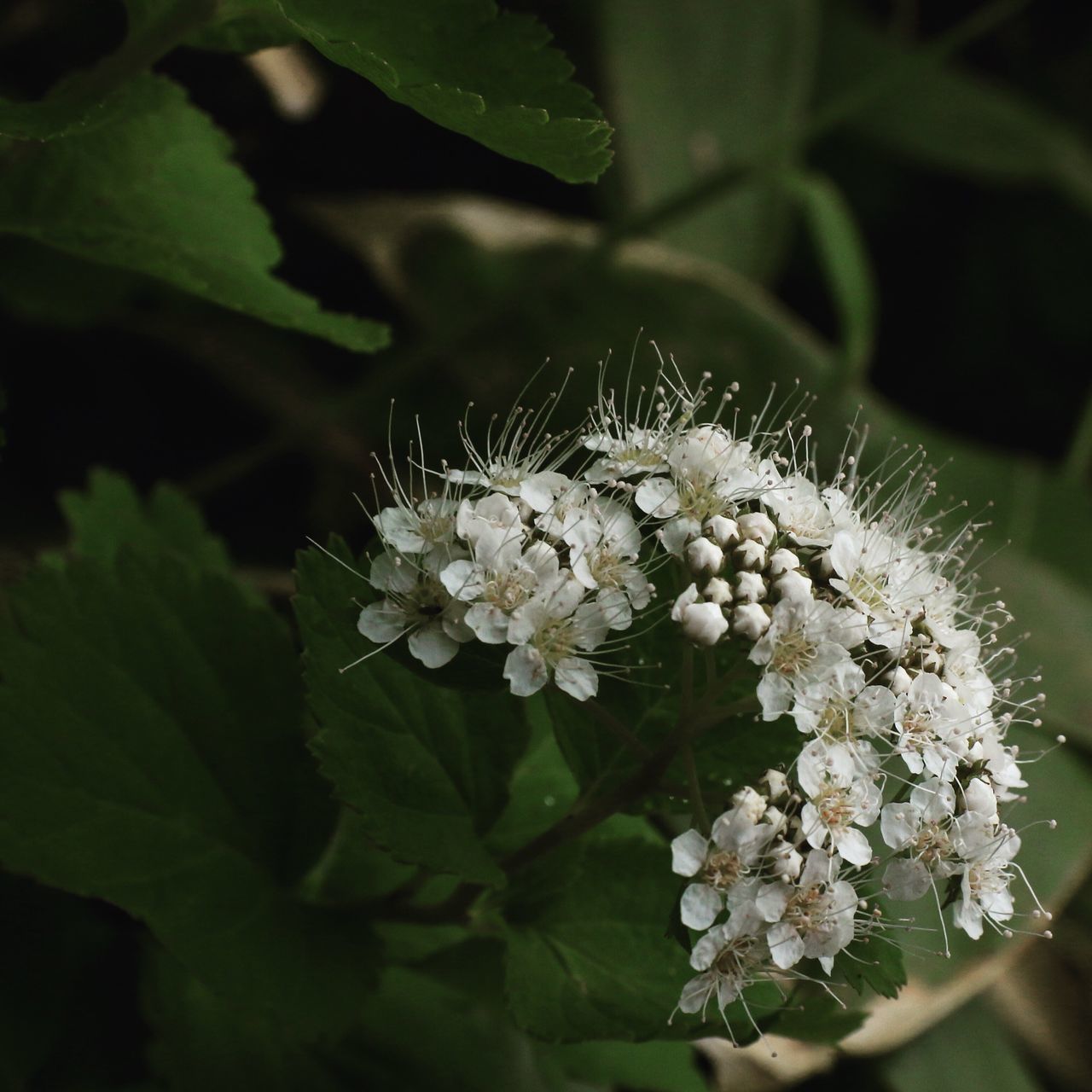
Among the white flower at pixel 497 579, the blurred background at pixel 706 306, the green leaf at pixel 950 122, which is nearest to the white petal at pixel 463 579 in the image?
the white flower at pixel 497 579

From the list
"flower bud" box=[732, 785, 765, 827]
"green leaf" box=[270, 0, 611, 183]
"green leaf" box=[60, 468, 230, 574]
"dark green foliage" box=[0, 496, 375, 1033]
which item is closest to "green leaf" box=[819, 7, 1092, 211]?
"green leaf" box=[60, 468, 230, 574]

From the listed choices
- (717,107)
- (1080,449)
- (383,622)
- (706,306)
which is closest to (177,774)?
(383,622)

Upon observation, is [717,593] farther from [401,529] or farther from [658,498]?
[401,529]

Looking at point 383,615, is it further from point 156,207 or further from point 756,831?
point 156,207

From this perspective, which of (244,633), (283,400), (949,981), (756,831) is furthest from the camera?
(283,400)

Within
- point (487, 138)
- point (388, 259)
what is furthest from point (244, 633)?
point (388, 259)

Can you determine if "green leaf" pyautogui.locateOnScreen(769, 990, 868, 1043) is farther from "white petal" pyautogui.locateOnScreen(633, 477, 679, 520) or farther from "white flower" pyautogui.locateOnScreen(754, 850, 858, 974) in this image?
"white petal" pyautogui.locateOnScreen(633, 477, 679, 520)
